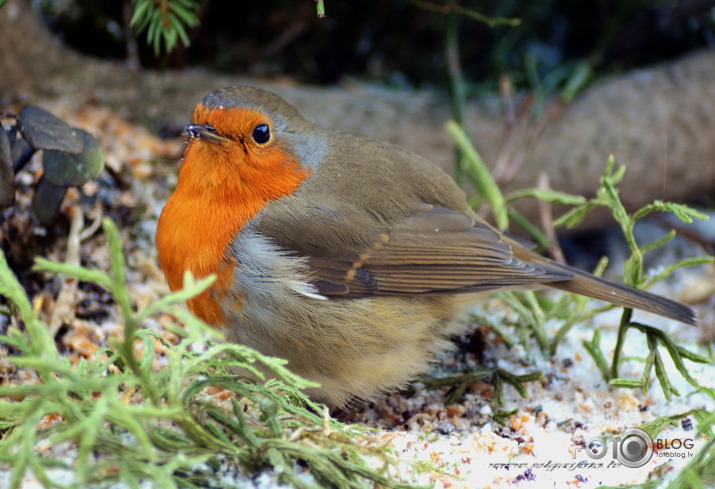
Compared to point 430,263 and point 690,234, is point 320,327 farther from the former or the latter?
point 690,234

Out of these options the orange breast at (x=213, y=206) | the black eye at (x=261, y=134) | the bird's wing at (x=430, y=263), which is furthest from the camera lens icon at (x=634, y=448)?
the black eye at (x=261, y=134)

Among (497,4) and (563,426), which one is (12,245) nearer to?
(563,426)

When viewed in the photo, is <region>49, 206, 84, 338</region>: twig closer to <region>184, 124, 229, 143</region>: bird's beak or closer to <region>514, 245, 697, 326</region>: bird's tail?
<region>184, 124, 229, 143</region>: bird's beak

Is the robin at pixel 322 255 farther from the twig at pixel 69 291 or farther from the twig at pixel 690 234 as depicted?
the twig at pixel 690 234

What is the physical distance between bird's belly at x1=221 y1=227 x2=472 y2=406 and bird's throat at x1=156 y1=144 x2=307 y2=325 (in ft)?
0.15

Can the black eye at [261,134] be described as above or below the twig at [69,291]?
above

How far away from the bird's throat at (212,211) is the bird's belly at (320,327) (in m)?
0.05

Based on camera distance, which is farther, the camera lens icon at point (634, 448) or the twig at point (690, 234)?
the twig at point (690, 234)

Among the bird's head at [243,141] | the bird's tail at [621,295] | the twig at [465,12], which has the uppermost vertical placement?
the twig at [465,12]

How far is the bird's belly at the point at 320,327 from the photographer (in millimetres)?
2109

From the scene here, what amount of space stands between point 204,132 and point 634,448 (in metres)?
1.50

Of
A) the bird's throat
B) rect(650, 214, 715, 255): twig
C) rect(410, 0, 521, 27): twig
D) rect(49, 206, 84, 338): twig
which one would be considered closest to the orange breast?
the bird's throat

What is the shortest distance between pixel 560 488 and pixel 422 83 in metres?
2.87

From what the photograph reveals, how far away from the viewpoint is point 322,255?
7.33 feet
